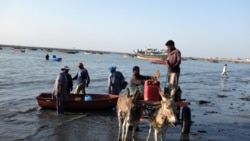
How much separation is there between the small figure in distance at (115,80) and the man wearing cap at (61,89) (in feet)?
7.08

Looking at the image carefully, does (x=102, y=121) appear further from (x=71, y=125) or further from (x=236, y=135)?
(x=236, y=135)

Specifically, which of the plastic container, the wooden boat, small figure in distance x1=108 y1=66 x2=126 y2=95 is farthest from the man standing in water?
the wooden boat

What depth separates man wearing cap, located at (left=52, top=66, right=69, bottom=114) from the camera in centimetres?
1561

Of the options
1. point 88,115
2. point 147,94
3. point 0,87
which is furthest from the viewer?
point 0,87

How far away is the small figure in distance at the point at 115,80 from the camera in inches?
645

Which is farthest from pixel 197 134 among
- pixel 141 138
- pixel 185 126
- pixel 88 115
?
pixel 88 115

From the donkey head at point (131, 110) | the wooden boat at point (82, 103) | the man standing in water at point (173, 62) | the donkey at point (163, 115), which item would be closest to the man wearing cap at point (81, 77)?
the wooden boat at point (82, 103)

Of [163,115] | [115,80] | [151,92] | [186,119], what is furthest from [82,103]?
[163,115]

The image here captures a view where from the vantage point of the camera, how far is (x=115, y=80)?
16656 millimetres

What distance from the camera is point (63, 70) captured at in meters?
16.0

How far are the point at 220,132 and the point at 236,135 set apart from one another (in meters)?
0.68

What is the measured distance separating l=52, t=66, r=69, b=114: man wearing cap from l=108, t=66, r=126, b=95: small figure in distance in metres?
2.16

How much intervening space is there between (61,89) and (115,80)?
263 cm

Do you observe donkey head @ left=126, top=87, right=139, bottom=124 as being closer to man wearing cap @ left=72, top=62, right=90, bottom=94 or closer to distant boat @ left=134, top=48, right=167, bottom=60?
man wearing cap @ left=72, top=62, right=90, bottom=94
